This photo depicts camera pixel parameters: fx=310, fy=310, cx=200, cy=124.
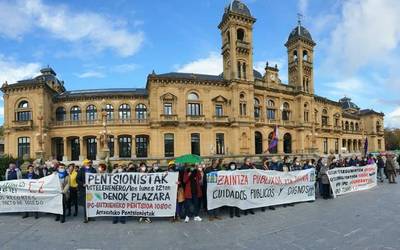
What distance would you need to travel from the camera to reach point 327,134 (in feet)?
215

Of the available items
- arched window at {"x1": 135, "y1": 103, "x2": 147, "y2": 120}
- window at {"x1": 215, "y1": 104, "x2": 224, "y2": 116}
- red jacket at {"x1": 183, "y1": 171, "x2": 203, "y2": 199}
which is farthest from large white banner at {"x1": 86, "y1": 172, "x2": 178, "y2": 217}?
arched window at {"x1": 135, "y1": 103, "x2": 147, "y2": 120}

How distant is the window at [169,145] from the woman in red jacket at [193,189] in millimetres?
34540

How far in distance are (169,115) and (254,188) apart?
1341 inches

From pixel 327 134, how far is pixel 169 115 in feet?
123

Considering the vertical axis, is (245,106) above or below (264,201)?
above

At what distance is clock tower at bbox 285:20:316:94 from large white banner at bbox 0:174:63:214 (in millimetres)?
52881

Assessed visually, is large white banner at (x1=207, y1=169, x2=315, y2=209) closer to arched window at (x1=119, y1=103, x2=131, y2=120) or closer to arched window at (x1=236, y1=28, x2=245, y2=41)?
arched window at (x1=119, y1=103, x2=131, y2=120)

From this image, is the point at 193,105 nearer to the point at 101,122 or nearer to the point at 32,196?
the point at 101,122

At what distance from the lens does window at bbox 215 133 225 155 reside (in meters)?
47.4

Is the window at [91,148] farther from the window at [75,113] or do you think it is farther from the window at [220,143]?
the window at [220,143]

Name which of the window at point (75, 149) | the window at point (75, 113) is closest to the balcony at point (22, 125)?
the window at point (75, 113)

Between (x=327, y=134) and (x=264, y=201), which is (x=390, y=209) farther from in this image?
(x=327, y=134)

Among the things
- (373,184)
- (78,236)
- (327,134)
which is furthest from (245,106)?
(78,236)

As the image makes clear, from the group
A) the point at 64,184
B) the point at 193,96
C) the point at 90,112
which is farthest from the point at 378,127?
the point at 64,184
